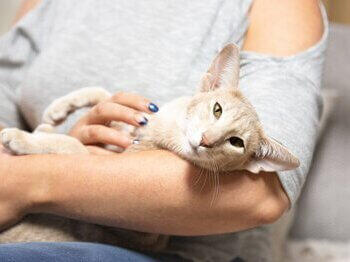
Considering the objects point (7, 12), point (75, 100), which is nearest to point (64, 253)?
point (75, 100)

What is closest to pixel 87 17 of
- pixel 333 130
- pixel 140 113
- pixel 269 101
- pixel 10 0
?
pixel 140 113

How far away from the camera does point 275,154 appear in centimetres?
95

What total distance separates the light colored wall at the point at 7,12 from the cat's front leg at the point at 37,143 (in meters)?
1.51

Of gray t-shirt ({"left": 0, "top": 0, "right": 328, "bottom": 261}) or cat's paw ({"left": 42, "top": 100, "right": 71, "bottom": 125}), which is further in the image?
cat's paw ({"left": 42, "top": 100, "right": 71, "bottom": 125})

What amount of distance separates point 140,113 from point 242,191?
12.7 inches

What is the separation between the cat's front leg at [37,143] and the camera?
113 cm

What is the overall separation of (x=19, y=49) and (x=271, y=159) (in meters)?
0.93

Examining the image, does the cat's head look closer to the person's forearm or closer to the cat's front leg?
the person's forearm

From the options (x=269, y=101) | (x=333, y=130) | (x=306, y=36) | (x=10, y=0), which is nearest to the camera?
(x=269, y=101)

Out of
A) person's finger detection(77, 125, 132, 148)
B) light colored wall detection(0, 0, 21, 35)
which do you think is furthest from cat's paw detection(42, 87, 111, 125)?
light colored wall detection(0, 0, 21, 35)

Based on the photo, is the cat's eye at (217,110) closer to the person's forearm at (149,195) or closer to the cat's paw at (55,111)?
the person's forearm at (149,195)

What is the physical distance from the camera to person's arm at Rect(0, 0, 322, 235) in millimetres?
1015

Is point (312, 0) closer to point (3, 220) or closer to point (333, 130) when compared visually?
point (333, 130)

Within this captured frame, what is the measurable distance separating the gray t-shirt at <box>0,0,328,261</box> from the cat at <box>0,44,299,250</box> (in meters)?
0.13
